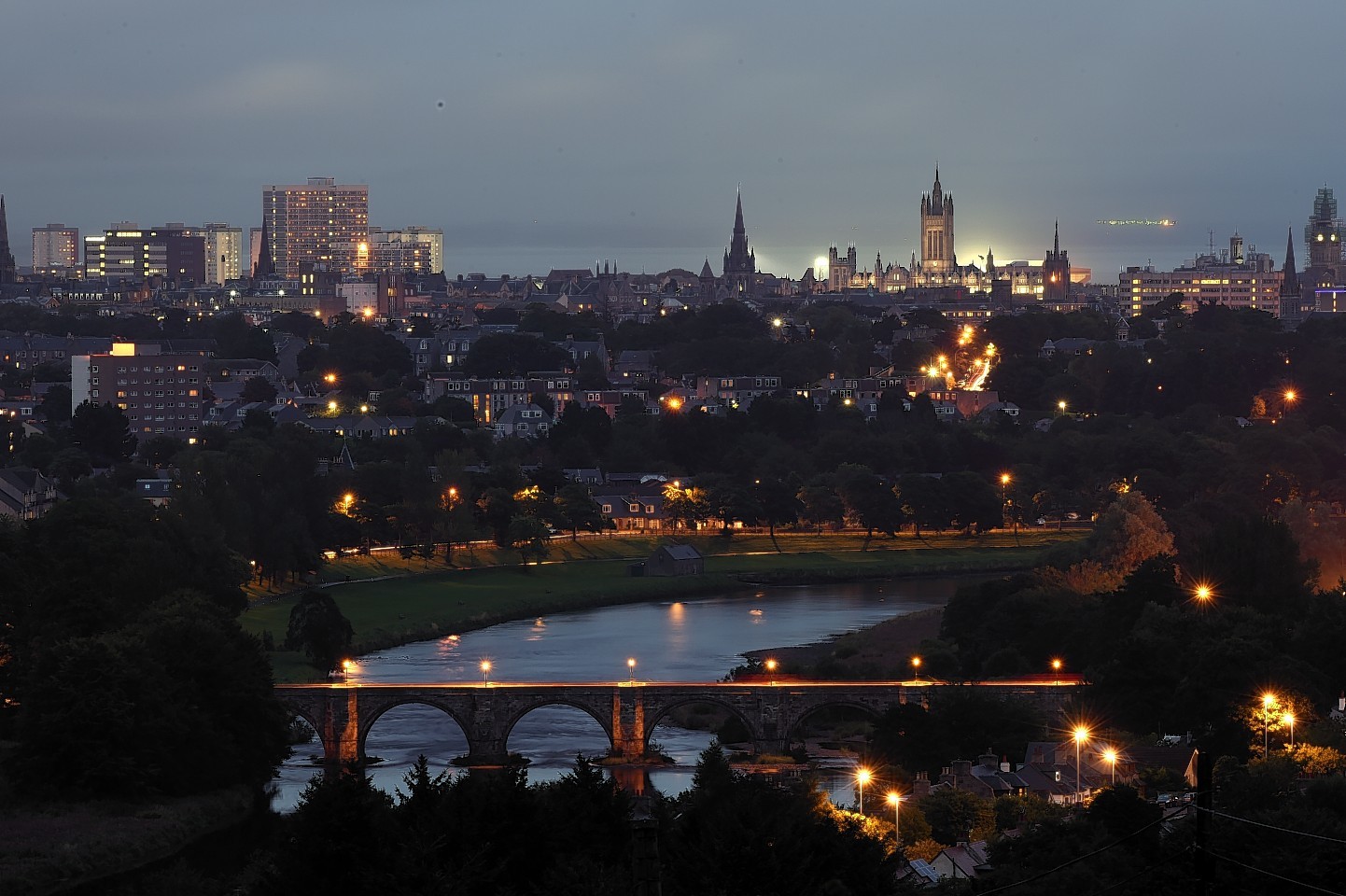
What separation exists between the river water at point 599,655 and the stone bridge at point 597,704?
16.1 inches

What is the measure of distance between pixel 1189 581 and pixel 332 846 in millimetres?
24639

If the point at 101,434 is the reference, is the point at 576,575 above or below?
below

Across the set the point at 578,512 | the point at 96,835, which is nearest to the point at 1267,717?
the point at 96,835

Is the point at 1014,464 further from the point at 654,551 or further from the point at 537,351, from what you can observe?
the point at 537,351

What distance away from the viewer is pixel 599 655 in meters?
48.7

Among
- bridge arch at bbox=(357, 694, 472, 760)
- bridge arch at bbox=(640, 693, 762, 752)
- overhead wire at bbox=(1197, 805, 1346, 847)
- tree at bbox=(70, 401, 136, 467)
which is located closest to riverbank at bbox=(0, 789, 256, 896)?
bridge arch at bbox=(357, 694, 472, 760)

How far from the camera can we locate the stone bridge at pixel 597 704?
3969cm

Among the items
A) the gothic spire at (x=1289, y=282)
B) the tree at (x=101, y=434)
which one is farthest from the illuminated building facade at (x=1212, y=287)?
the tree at (x=101, y=434)

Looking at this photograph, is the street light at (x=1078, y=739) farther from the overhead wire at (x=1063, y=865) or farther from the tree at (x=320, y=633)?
the tree at (x=320, y=633)

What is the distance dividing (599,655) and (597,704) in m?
8.50

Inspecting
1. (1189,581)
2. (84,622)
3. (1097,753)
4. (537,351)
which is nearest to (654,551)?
(1189,581)

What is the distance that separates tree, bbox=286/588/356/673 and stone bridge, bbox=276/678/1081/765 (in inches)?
229

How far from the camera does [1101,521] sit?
179 ft

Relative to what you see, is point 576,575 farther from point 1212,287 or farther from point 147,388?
point 1212,287
